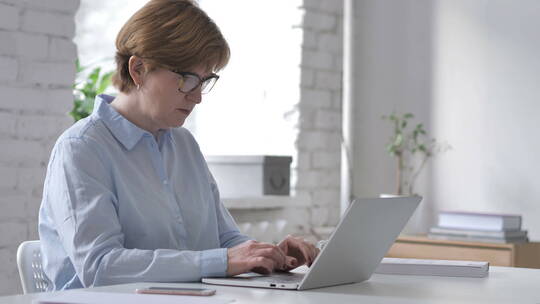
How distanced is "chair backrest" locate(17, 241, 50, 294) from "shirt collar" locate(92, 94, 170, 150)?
1.01ft

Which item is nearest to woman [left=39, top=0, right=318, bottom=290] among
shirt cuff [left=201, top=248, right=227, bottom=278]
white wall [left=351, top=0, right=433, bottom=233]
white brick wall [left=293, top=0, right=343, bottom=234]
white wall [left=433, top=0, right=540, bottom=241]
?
shirt cuff [left=201, top=248, right=227, bottom=278]

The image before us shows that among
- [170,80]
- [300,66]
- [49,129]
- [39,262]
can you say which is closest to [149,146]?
[170,80]

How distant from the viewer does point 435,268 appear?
6.60 feet

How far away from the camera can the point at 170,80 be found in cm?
207

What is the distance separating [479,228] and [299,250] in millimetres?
1796

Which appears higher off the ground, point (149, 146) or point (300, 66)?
point (300, 66)

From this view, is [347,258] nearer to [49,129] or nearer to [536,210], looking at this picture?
[49,129]

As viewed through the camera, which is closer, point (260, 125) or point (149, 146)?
point (149, 146)

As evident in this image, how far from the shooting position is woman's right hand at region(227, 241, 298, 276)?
1756mm

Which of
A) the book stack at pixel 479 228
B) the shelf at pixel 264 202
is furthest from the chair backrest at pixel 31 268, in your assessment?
the book stack at pixel 479 228

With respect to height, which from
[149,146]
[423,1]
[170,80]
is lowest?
[149,146]

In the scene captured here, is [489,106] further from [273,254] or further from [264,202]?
[273,254]

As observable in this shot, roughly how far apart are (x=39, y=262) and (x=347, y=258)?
731 mm

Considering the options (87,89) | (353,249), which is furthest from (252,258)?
(87,89)
